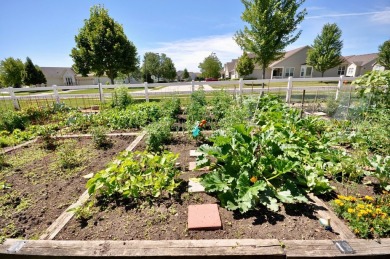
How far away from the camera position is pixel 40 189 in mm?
2912

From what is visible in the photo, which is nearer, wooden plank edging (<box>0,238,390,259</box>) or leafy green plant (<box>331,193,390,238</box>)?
wooden plank edging (<box>0,238,390,259</box>)

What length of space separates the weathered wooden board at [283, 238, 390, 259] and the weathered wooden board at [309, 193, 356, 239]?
0.15 metres

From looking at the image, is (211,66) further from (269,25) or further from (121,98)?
(121,98)

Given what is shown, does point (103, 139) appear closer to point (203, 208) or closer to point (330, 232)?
point (203, 208)

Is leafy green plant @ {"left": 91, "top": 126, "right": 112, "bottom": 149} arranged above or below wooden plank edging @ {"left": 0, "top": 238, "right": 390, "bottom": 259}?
above

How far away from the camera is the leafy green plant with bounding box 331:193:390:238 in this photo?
184 cm

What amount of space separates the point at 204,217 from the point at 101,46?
16.3m

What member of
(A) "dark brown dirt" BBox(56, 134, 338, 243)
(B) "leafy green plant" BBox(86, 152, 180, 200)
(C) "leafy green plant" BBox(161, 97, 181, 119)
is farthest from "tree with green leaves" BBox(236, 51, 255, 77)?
A: (A) "dark brown dirt" BBox(56, 134, 338, 243)

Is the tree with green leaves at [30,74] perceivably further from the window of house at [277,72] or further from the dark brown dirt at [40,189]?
the window of house at [277,72]

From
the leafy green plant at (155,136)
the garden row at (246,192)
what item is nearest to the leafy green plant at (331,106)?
the garden row at (246,192)

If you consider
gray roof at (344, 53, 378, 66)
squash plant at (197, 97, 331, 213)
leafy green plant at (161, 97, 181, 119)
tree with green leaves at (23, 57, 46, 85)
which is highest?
gray roof at (344, 53, 378, 66)

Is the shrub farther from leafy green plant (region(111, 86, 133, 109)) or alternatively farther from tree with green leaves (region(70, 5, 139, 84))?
tree with green leaves (region(70, 5, 139, 84))

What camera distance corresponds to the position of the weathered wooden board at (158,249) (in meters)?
1.65

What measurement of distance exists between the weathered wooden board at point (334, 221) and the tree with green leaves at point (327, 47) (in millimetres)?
31449
